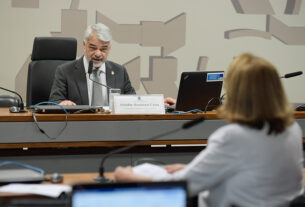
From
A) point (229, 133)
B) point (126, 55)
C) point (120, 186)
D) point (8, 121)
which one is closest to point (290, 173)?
point (229, 133)

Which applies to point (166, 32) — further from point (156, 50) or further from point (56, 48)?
point (56, 48)

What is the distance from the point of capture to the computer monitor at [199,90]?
3137 millimetres

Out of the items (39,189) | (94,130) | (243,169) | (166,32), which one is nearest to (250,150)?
(243,169)

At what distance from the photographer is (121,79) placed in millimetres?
4078

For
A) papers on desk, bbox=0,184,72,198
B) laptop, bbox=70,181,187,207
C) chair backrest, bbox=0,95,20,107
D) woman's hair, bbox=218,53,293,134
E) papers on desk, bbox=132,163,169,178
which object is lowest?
papers on desk, bbox=0,184,72,198

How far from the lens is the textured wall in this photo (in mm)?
5105

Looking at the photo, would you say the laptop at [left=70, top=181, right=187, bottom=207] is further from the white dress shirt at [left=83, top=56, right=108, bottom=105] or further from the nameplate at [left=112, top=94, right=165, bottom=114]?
the white dress shirt at [left=83, top=56, right=108, bottom=105]

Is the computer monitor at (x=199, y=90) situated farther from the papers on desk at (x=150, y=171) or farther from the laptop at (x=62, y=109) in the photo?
the papers on desk at (x=150, y=171)

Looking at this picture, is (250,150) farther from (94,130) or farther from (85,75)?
(85,75)

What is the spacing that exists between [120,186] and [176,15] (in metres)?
4.44

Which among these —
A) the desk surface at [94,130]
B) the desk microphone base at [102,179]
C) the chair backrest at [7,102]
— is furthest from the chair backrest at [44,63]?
the desk microphone base at [102,179]

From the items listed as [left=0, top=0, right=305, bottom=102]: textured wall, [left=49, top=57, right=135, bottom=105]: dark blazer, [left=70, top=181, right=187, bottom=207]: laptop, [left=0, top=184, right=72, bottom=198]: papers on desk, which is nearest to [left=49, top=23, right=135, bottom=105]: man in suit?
[left=49, top=57, right=135, bottom=105]: dark blazer

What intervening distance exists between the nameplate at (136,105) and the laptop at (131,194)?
1.82 meters

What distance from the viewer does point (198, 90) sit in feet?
10.6
